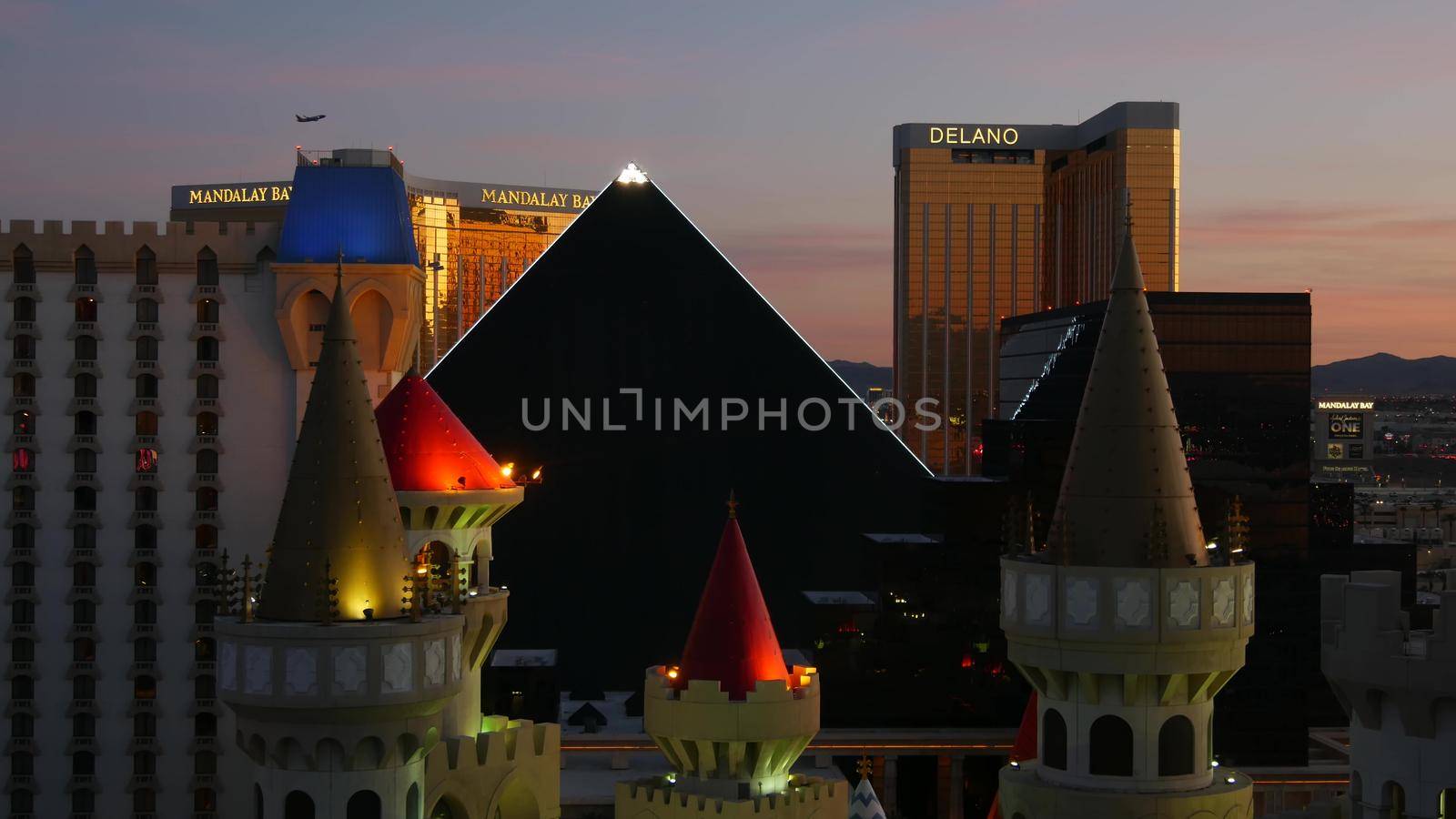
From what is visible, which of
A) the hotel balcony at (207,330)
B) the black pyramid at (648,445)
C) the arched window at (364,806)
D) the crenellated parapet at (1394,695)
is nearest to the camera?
the crenellated parapet at (1394,695)

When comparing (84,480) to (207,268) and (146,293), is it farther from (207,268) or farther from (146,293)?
(207,268)

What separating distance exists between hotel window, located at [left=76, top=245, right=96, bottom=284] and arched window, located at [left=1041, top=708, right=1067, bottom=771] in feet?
126

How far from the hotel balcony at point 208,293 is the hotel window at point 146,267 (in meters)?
1.24

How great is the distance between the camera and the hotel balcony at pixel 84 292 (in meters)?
53.6

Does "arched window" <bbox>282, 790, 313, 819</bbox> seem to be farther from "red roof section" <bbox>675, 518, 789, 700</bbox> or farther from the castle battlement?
the castle battlement

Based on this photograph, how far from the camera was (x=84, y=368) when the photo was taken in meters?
53.9

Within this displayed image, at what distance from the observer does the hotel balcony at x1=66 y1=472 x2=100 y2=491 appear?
53938 mm

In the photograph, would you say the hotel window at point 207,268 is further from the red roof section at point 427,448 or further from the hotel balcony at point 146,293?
the red roof section at point 427,448

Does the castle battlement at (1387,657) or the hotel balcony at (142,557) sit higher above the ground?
the castle battlement at (1387,657)

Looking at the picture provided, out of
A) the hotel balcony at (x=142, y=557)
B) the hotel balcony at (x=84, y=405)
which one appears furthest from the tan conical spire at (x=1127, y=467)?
the hotel balcony at (x=84, y=405)

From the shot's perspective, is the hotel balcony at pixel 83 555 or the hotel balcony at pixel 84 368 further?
the hotel balcony at pixel 83 555

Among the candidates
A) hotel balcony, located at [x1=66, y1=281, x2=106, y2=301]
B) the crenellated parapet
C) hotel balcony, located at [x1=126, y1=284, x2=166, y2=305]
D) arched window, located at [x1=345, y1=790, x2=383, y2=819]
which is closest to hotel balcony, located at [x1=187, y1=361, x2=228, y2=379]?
hotel balcony, located at [x1=126, y1=284, x2=166, y2=305]

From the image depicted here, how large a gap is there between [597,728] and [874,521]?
45.8ft

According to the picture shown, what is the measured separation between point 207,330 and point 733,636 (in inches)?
1209
